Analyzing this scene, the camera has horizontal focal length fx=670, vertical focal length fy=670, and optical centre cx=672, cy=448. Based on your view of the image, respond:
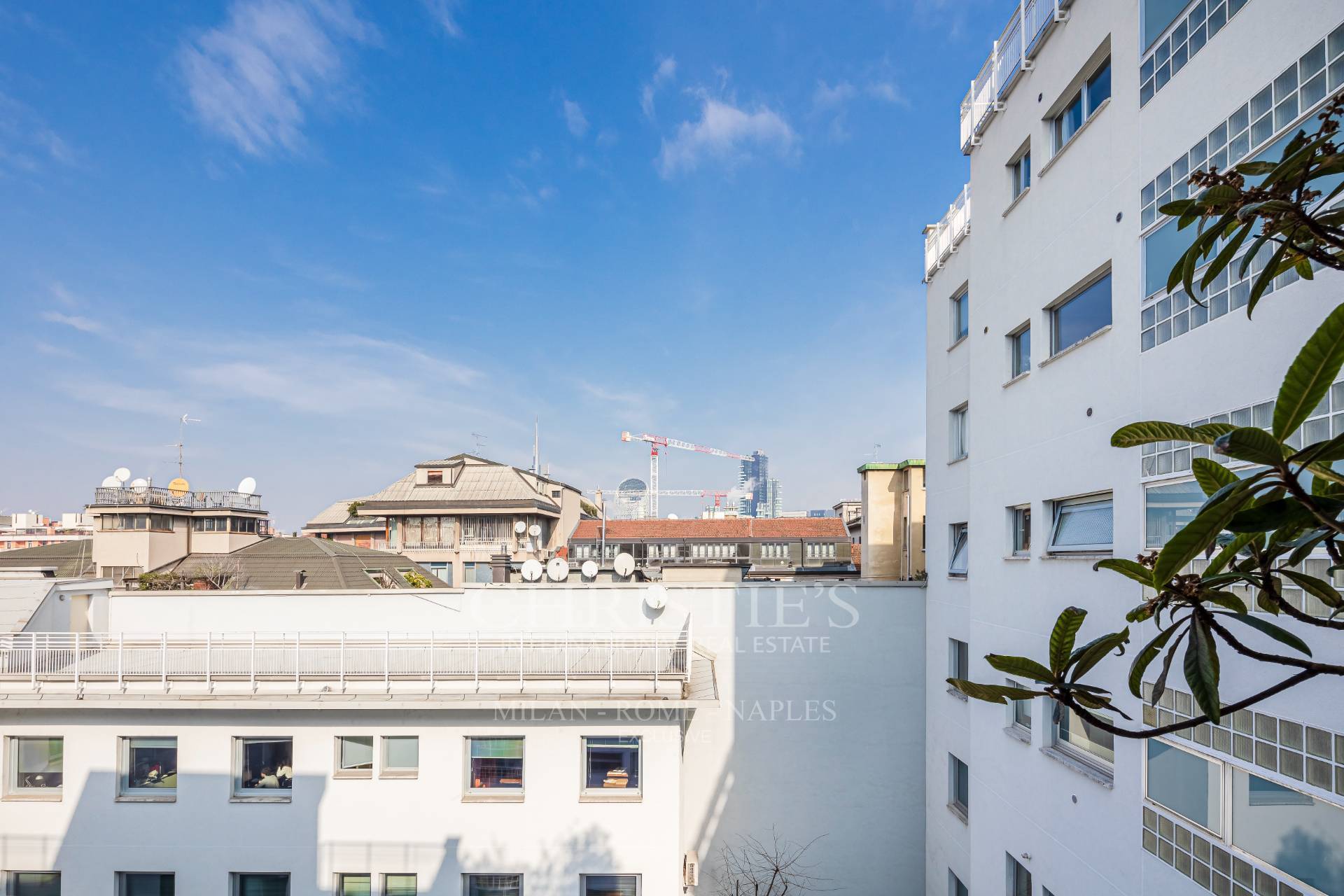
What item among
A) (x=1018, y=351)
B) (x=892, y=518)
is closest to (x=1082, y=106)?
(x=1018, y=351)

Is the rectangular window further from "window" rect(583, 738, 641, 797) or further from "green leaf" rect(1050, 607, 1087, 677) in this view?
"window" rect(583, 738, 641, 797)

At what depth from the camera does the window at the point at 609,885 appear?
10.0 m

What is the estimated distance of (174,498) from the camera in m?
36.9

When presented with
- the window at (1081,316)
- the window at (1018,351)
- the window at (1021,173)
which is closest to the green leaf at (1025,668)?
the window at (1081,316)

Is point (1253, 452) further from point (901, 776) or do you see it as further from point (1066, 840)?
point (901, 776)

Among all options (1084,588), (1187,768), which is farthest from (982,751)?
(1187,768)

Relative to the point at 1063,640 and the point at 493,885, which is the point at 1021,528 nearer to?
the point at 1063,640

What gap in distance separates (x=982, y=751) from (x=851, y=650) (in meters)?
3.94

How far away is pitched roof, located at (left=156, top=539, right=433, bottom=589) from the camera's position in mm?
17984

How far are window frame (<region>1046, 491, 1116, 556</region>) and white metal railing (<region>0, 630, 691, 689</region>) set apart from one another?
17.2 feet

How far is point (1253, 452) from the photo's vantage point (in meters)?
1.54

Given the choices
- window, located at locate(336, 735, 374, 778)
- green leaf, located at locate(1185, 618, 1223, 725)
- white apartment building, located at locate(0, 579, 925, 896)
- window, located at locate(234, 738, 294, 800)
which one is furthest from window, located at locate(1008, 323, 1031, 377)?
window, located at locate(234, 738, 294, 800)

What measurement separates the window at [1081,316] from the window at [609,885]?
940 centimetres

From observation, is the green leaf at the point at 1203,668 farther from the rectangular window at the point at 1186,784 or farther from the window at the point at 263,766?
the window at the point at 263,766
